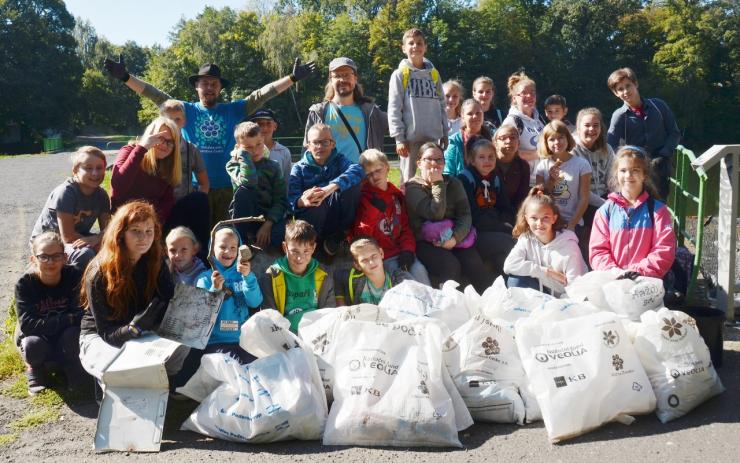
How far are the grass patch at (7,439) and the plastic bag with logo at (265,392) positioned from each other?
0.91 meters

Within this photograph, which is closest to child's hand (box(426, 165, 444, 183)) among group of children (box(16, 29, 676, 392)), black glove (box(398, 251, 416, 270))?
group of children (box(16, 29, 676, 392))

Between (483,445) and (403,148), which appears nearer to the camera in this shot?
(483,445)

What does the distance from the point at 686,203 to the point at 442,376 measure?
391cm

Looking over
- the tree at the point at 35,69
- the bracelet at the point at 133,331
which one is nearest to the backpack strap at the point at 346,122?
the bracelet at the point at 133,331

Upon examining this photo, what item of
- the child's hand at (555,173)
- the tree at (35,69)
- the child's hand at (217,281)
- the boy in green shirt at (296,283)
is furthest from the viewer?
the tree at (35,69)

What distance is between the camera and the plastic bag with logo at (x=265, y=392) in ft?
11.4

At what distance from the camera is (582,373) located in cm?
349

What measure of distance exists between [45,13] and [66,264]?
58.9 metres

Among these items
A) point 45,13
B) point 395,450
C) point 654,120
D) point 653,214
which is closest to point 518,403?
point 395,450

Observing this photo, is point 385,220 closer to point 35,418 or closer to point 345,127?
point 345,127

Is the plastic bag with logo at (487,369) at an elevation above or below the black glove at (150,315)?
below

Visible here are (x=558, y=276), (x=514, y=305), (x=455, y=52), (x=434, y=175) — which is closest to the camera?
(x=514, y=305)

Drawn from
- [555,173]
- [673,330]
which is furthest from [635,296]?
[555,173]

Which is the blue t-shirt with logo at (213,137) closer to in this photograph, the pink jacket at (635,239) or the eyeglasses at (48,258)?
the eyeglasses at (48,258)
